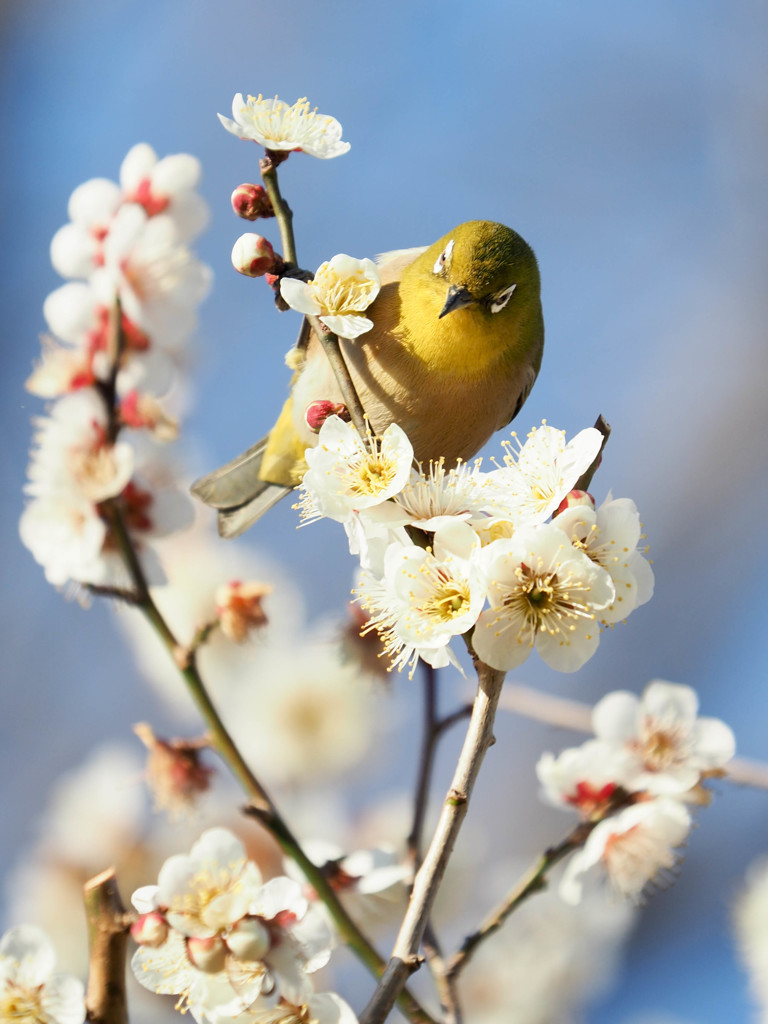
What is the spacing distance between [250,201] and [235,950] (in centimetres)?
60

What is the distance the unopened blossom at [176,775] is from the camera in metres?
1.13

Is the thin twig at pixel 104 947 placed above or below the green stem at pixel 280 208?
below

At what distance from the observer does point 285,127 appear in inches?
31.3

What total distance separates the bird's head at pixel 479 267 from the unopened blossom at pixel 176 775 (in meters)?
0.63

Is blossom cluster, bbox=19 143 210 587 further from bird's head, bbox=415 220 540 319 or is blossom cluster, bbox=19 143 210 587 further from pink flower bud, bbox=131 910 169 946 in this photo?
pink flower bud, bbox=131 910 169 946

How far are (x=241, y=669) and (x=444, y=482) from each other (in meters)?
1.23

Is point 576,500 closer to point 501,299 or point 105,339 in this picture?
point 501,299

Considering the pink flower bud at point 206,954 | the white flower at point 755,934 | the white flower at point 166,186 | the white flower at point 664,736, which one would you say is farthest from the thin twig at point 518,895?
the white flower at point 166,186

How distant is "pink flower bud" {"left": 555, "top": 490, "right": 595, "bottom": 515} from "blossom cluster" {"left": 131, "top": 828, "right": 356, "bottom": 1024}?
379 mm

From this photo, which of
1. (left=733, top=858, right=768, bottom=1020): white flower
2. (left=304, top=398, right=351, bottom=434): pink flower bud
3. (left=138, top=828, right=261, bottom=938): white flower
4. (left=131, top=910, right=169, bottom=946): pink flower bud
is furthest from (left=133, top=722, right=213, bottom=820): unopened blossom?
(left=733, top=858, right=768, bottom=1020): white flower

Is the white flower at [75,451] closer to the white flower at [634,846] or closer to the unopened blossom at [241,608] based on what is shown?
the unopened blossom at [241,608]

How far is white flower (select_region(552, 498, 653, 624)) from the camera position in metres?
0.63

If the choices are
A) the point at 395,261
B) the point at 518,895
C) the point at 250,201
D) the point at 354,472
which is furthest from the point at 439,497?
the point at 395,261

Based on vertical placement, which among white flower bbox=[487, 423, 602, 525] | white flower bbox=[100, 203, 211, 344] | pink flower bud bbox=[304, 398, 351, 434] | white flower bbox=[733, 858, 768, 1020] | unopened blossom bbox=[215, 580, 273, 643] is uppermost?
white flower bbox=[100, 203, 211, 344]
